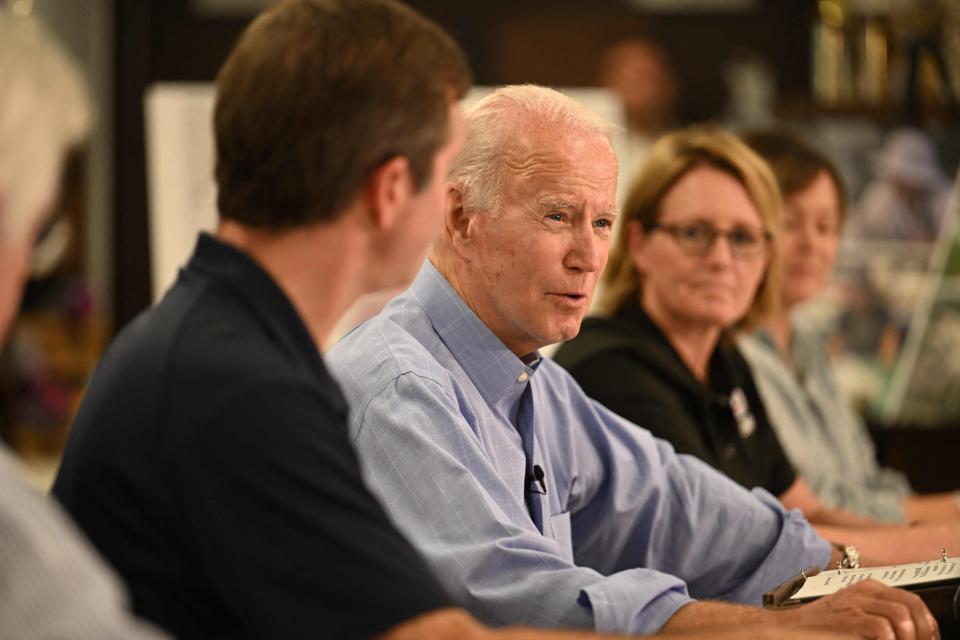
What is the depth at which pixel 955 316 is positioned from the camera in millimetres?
5695

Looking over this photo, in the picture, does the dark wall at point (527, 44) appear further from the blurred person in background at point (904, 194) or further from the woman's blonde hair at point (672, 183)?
the woman's blonde hair at point (672, 183)

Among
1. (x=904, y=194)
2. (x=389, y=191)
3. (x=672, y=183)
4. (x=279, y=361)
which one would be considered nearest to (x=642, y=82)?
(x=904, y=194)

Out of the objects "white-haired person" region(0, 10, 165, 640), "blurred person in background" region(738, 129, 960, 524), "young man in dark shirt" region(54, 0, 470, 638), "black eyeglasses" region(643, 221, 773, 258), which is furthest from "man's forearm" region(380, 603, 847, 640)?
"blurred person in background" region(738, 129, 960, 524)

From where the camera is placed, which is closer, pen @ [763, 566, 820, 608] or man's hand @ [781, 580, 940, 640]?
man's hand @ [781, 580, 940, 640]

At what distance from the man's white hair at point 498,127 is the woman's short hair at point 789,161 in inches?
56.6

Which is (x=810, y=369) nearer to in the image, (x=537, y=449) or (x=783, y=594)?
(x=537, y=449)

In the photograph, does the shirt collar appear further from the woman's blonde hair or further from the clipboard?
the woman's blonde hair

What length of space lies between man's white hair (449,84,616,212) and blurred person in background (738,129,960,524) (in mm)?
1230

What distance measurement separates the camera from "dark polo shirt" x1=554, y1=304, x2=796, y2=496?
2.15 m

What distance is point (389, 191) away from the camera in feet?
3.73

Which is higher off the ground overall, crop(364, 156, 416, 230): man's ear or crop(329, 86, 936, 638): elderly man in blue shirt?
crop(364, 156, 416, 230): man's ear

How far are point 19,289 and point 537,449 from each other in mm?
936

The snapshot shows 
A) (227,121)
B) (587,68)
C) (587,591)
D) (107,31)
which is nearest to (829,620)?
(587,591)

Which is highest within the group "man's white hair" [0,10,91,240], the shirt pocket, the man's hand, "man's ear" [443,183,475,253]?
"man's white hair" [0,10,91,240]
